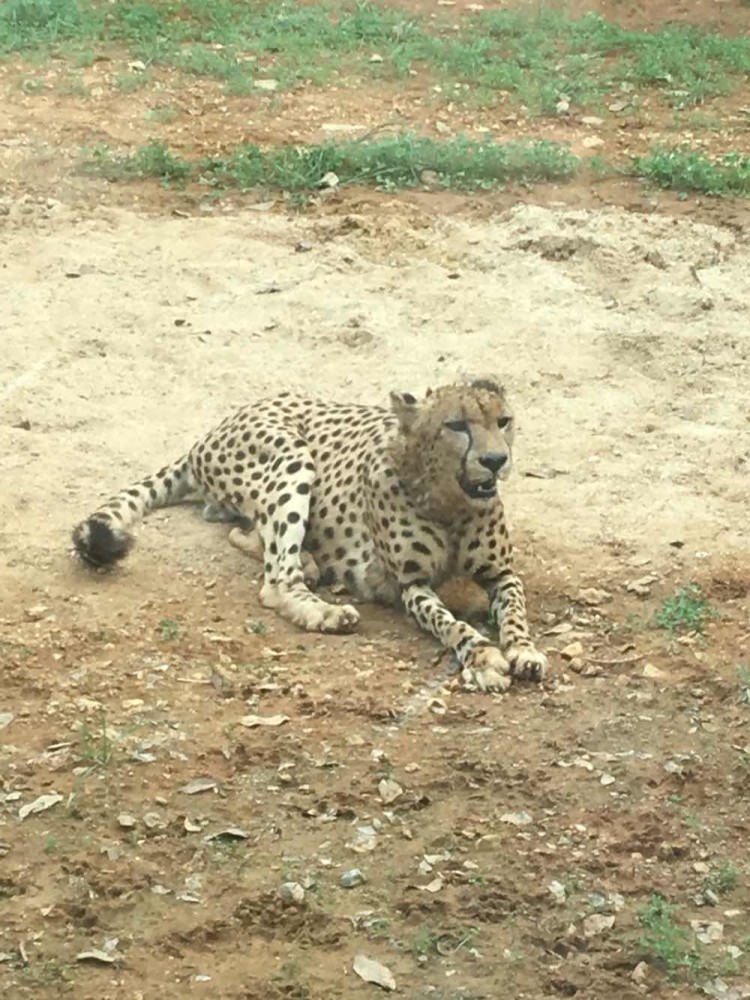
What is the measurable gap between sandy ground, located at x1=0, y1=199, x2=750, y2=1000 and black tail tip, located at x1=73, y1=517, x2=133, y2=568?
8cm

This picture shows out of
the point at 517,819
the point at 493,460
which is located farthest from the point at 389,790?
the point at 493,460

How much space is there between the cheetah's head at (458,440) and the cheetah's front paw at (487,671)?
0.50 metres

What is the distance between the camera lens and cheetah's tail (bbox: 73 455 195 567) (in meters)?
5.42

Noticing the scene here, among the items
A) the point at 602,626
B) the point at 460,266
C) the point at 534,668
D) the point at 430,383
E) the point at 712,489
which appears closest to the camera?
the point at 534,668

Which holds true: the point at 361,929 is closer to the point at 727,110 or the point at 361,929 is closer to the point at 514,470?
the point at 514,470

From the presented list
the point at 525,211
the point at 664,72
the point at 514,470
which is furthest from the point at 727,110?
the point at 514,470

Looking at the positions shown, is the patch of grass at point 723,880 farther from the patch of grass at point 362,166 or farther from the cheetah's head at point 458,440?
the patch of grass at point 362,166

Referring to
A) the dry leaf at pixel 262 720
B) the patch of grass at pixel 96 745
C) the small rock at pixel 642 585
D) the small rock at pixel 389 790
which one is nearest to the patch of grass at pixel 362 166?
the small rock at pixel 642 585

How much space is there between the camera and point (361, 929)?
3811 mm

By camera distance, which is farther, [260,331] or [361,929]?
[260,331]

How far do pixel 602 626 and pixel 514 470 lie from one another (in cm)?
117

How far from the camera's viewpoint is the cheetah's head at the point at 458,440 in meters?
5.24

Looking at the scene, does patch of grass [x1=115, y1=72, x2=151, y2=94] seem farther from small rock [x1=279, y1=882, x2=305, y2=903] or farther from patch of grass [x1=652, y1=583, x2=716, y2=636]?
small rock [x1=279, y1=882, x2=305, y2=903]

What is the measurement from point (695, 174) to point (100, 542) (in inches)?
171
